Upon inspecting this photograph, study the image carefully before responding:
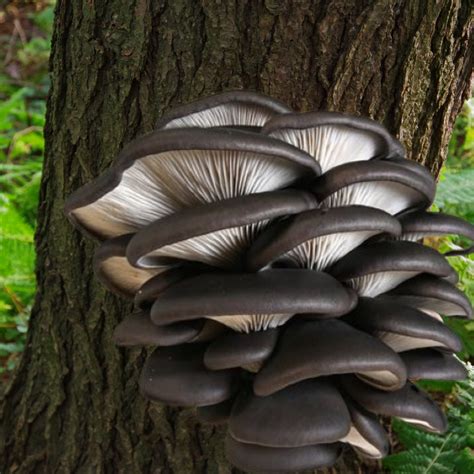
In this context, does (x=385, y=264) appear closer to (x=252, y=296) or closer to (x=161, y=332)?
(x=252, y=296)

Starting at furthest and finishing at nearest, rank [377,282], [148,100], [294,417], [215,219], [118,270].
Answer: [148,100] → [118,270] → [377,282] → [294,417] → [215,219]

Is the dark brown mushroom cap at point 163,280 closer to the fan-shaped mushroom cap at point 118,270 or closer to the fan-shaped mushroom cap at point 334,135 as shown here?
the fan-shaped mushroom cap at point 118,270

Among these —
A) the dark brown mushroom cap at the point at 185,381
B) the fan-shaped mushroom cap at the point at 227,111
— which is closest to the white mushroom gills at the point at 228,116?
the fan-shaped mushroom cap at the point at 227,111

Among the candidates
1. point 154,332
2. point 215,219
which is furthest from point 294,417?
point 215,219

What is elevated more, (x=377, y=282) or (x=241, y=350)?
(x=377, y=282)

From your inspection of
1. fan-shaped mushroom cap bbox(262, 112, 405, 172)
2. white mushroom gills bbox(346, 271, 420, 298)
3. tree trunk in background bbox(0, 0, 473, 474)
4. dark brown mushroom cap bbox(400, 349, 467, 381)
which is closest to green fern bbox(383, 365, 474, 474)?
tree trunk in background bbox(0, 0, 473, 474)

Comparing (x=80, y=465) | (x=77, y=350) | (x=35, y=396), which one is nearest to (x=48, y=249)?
(x=77, y=350)
